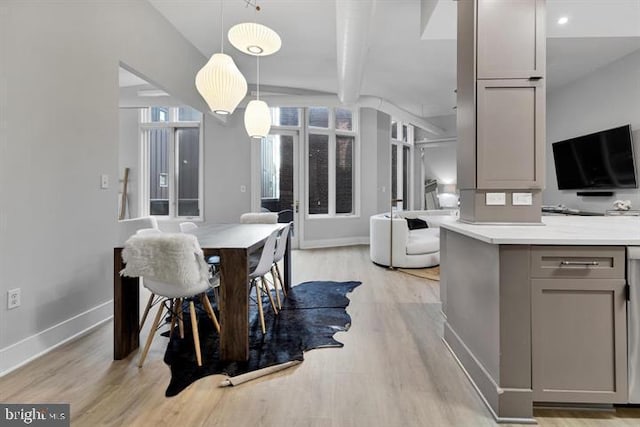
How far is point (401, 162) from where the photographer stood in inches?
324

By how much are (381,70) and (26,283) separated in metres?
5.14

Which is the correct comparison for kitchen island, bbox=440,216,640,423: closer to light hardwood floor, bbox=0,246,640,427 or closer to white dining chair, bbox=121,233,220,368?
light hardwood floor, bbox=0,246,640,427

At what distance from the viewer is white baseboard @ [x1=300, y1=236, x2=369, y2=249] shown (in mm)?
6562

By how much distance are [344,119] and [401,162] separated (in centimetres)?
212

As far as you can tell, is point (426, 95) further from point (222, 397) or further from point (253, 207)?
point (222, 397)

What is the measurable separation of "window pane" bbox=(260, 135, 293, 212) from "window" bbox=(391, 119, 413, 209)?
2.72 meters

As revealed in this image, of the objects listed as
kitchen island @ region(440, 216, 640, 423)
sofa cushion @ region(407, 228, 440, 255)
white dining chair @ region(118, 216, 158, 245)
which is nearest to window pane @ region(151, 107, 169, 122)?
white dining chair @ region(118, 216, 158, 245)

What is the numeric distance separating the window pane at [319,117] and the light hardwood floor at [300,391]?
200 inches

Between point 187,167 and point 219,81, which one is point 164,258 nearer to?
point 219,81

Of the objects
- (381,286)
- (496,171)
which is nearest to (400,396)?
(496,171)

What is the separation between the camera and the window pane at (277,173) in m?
6.33

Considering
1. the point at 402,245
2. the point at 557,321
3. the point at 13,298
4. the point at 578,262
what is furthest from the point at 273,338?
the point at 402,245

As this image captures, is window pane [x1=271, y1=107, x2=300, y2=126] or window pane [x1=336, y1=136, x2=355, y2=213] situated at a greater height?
window pane [x1=271, y1=107, x2=300, y2=126]

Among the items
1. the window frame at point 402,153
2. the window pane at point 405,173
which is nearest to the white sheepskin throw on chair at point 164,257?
the window frame at point 402,153
